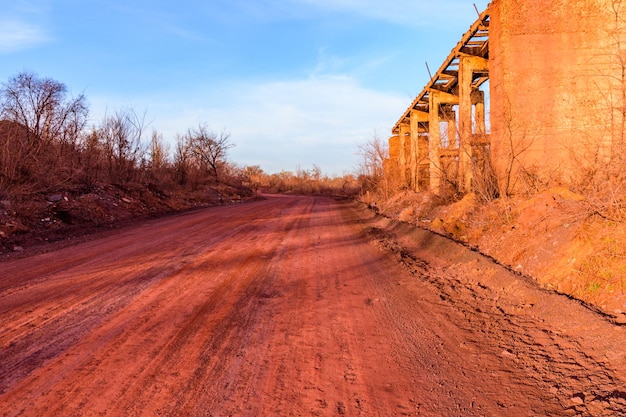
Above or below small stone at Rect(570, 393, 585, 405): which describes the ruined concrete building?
above

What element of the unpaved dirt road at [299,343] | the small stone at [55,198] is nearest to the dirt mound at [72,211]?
the small stone at [55,198]

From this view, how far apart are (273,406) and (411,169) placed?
21842 mm

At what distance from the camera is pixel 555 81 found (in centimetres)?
966

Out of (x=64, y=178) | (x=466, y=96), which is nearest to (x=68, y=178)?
(x=64, y=178)

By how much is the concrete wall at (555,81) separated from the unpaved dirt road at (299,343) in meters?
4.14

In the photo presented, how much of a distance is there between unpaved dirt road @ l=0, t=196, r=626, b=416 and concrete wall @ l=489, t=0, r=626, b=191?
4.14 metres

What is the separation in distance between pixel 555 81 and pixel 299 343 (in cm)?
939

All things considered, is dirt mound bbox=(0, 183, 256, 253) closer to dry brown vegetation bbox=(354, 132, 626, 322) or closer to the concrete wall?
dry brown vegetation bbox=(354, 132, 626, 322)

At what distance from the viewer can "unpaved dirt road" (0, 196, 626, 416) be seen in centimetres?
296

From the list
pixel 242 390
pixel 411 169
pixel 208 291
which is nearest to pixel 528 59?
pixel 208 291

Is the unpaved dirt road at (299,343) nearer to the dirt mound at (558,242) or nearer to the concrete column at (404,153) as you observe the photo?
the dirt mound at (558,242)

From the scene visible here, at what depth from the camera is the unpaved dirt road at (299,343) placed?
296cm

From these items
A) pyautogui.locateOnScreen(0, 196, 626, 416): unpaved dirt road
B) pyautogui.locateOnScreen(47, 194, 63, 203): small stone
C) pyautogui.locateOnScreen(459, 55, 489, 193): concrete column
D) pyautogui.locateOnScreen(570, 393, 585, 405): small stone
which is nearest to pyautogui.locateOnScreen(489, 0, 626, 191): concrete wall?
pyautogui.locateOnScreen(459, 55, 489, 193): concrete column

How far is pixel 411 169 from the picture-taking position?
23516mm
